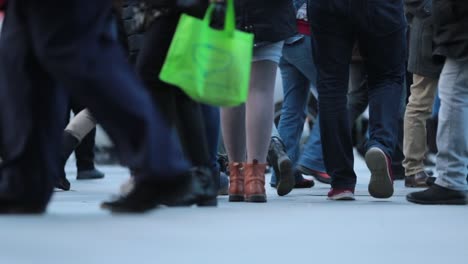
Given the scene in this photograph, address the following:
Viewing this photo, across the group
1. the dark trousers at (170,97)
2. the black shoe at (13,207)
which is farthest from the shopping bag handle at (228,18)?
the black shoe at (13,207)

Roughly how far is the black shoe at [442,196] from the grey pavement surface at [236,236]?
552 millimetres

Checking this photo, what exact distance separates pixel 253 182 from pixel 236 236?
5.68 ft

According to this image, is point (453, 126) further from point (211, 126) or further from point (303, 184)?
point (303, 184)

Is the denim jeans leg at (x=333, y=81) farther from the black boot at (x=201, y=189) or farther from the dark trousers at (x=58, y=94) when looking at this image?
the dark trousers at (x=58, y=94)

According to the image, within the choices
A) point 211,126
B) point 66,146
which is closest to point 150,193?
point 211,126

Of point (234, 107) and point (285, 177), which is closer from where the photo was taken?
point (234, 107)

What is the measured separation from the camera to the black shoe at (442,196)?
16.8 ft

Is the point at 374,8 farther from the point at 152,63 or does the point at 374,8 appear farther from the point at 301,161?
the point at 301,161

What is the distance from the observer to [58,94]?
3.66 metres

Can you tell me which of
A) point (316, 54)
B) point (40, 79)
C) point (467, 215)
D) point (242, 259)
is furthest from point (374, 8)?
point (242, 259)

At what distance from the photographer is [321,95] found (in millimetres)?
5430

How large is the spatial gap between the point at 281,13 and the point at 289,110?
1679 millimetres

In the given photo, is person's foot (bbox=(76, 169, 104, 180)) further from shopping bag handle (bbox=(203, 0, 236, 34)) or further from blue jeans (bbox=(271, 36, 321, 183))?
shopping bag handle (bbox=(203, 0, 236, 34))

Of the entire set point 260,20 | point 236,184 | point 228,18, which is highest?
point 228,18
